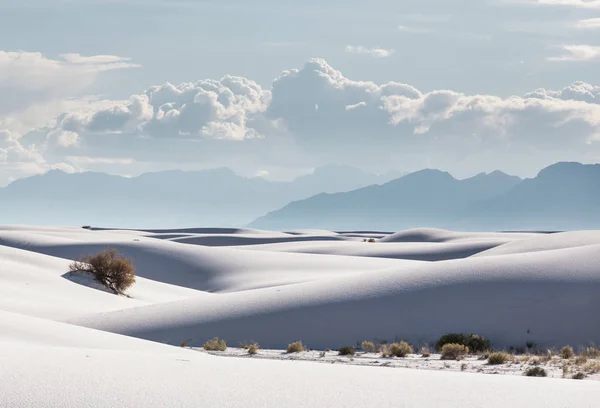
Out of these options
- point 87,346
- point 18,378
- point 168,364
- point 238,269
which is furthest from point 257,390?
point 238,269

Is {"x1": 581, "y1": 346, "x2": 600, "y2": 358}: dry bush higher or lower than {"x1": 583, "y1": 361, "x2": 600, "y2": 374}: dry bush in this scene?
higher

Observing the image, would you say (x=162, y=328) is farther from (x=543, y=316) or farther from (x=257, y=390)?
(x=257, y=390)

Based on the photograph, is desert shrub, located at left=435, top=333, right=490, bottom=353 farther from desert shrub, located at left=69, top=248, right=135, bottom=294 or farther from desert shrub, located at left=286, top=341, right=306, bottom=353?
desert shrub, located at left=69, top=248, right=135, bottom=294

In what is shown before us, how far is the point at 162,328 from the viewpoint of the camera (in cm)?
2811

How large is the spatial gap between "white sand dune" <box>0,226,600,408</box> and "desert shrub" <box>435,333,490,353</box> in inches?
46.1

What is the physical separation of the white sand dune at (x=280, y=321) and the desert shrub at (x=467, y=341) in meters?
1.17

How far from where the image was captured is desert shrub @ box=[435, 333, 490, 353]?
77.6ft

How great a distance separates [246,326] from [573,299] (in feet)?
32.0

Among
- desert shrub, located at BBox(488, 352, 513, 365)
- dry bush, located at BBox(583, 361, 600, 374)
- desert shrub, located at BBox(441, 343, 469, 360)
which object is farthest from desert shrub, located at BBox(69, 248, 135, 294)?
dry bush, located at BBox(583, 361, 600, 374)

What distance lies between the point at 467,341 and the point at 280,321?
6.15 m

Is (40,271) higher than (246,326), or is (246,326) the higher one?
(40,271)

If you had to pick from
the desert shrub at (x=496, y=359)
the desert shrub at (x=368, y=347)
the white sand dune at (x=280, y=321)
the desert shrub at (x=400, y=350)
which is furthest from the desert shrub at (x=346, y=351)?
the desert shrub at (x=496, y=359)

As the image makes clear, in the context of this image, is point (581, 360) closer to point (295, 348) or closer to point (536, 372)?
point (536, 372)

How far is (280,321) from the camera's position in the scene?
90.1 ft
